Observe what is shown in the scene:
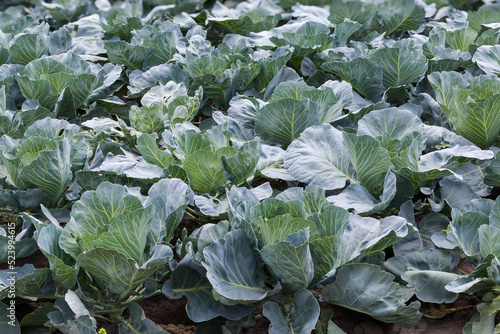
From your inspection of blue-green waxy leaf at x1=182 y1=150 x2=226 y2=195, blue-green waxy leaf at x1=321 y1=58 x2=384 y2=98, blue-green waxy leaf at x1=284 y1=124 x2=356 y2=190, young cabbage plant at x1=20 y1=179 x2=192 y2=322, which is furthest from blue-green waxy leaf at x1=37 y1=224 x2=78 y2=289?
blue-green waxy leaf at x1=321 y1=58 x2=384 y2=98

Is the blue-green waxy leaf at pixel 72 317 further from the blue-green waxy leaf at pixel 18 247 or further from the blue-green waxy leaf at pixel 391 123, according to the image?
the blue-green waxy leaf at pixel 391 123

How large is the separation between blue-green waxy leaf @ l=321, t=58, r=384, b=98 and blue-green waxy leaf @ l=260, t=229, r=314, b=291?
1327mm

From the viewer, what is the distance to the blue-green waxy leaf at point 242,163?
6.40ft

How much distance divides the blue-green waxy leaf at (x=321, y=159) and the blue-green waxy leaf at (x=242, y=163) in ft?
0.49

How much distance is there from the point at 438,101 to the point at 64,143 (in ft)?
5.58

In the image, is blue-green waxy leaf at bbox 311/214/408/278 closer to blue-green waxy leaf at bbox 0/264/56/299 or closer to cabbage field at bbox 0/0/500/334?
cabbage field at bbox 0/0/500/334

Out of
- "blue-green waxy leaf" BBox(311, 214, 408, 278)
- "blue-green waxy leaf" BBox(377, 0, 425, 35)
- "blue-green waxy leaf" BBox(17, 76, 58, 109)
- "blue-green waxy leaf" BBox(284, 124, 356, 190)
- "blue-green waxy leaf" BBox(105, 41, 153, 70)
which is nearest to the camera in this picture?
"blue-green waxy leaf" BBox(311, 214, 408, 278)

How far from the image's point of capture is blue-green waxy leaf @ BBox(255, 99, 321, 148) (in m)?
2.18

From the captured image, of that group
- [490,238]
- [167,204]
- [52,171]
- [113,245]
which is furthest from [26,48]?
[490,238]

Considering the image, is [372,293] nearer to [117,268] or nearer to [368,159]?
[368,159]

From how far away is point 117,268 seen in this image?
153 cm

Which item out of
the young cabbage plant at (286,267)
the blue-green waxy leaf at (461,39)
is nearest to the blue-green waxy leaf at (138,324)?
the young cabbage plant at (286,267)

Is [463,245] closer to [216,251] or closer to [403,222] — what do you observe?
[403,222]

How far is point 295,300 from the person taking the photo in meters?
1.62
